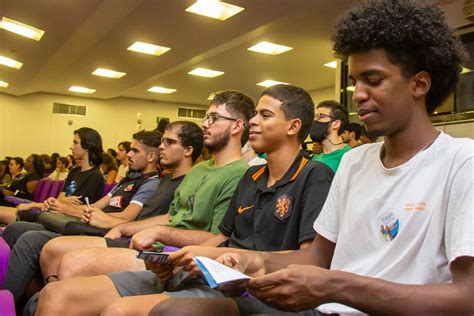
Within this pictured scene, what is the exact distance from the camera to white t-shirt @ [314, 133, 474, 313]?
38.0 inches

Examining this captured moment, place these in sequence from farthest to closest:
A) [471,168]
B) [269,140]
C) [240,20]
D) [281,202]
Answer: [240,20] < [269,140] < [281,202] < [471,168]

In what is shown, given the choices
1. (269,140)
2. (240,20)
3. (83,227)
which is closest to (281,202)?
(269,140)

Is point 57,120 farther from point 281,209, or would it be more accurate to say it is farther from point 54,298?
point 281,209

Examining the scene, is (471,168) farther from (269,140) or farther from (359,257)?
(269,140)

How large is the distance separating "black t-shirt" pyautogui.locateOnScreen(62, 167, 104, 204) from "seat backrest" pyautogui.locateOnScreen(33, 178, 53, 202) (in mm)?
733

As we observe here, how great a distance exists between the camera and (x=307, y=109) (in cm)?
197

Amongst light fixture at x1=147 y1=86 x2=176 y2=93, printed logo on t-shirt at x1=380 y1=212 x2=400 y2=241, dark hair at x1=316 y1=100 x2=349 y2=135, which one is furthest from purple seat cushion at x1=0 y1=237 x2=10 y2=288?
light fixture at x1=147 y1=86 x2=176 y2=93

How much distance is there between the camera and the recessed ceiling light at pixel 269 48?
7.33 m

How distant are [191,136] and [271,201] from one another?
51.7 inches

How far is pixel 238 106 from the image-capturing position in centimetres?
246

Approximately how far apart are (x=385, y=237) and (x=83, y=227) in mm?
1851

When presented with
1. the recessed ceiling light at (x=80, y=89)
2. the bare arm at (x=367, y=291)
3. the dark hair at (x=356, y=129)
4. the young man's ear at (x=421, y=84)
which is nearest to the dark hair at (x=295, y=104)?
the young man's ear at (x=421, y=84)

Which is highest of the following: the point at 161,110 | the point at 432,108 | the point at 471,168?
the point at 161,110

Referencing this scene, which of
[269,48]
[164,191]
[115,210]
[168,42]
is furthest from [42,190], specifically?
[269,48]
